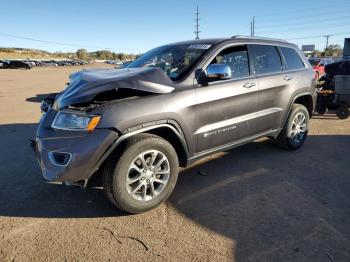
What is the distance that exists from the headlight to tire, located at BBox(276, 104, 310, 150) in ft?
11.0

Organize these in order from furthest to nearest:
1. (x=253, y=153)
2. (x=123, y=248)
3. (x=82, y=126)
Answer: (x=253, y=153) → (x=82, y=126) → (x=123, y=248)

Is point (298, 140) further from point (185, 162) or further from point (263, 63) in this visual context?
point (185, 162)

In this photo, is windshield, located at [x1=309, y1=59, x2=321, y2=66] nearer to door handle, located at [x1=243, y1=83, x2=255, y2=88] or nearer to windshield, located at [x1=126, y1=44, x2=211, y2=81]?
door handle, located at [x1=243, y1=83, x2=255, y2=88]

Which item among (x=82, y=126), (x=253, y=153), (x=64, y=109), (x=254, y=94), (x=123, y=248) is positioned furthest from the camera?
(x=253, y=153)

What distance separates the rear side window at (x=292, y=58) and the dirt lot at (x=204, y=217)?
156cm

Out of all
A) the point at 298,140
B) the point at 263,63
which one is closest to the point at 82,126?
the point at 263,63

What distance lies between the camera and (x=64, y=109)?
3.31m

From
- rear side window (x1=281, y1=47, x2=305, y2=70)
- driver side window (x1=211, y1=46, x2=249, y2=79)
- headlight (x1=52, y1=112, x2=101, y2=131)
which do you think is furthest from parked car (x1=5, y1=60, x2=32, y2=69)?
headlight (x1=52, y1=112, x2=101, y2=131)

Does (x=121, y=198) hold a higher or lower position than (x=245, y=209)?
higher

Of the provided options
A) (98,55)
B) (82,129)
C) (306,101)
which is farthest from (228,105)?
(98,55)

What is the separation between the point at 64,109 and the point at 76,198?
1137 millimetres

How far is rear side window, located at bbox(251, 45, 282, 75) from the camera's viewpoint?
4657 mm

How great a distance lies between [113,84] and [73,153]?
777 mm

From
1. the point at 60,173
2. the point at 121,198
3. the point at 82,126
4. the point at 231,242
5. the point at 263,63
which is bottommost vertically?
the point at 231,242
